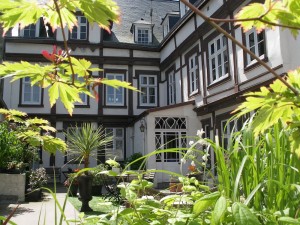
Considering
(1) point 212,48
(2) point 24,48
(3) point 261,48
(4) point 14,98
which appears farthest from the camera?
(2) point 24,48

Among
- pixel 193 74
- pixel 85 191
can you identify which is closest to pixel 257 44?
pixel 193 74

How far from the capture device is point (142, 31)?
18.0 metres

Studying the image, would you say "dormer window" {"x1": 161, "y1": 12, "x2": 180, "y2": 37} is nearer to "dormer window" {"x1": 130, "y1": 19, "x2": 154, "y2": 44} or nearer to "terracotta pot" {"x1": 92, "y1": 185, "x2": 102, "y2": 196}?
"dormer window" {"x1": 130, "y1": 19, "x2": 154, "y2": 44}

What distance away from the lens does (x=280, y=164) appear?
130 cm

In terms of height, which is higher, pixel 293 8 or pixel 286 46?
pixel 286 46

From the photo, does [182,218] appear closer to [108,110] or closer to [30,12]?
[30,12]

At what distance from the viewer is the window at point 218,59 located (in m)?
10.9

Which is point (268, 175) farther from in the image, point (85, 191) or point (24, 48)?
point (24, 48)

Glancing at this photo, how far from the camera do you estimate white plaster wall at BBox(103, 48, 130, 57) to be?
16.8 meters

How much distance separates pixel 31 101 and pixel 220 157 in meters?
15.8

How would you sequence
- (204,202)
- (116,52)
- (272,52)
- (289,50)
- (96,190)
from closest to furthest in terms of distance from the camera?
(204,202), (289,50), (272,52), (96,190), (116,52)

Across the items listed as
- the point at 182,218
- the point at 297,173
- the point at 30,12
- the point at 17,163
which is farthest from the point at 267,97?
the point at 17,163

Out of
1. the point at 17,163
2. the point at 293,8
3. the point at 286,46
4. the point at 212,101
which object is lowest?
the point at 17,163

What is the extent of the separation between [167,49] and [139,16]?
16.4 ft
